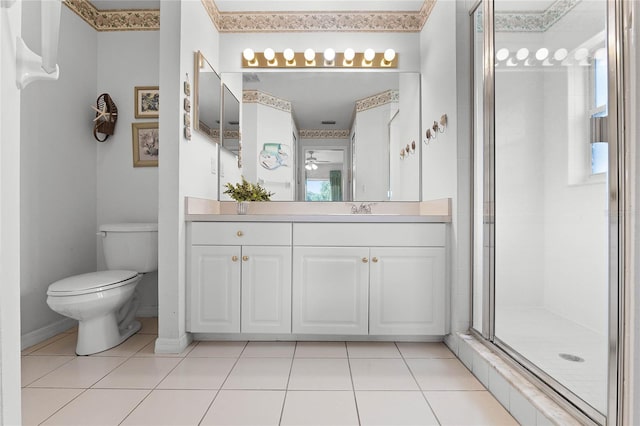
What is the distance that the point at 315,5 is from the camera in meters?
2.69

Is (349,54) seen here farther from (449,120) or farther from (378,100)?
(449,120)

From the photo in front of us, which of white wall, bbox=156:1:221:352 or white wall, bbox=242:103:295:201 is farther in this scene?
white wall, bbox=242:103:295:201

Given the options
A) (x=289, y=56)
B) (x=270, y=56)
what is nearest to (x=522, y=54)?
(x=289, y=56)

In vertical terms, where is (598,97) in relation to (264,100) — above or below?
below

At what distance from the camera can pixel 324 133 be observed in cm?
277

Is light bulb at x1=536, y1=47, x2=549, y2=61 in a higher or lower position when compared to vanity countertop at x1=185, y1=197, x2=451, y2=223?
higher

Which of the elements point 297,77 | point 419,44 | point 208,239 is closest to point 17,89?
point 208,239

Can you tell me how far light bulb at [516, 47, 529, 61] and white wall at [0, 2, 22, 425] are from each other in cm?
204

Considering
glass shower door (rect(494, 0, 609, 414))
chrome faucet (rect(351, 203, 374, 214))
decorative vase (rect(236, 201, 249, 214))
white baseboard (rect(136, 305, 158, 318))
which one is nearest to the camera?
glass shower door (rect(494, 0, 609, 414))

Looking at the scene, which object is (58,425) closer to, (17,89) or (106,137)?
(17,89)

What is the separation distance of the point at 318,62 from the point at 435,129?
1.05m

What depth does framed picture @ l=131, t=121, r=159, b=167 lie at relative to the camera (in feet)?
9.18

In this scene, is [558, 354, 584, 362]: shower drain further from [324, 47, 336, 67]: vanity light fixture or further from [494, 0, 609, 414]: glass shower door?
[324, 47, 336, 67]: vanity light fixture

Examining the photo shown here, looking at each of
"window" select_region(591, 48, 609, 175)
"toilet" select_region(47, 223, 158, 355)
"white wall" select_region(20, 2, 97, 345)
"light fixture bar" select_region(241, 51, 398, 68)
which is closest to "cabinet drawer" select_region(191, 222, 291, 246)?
"toilet" select_region(47, 223, 158, 355)
